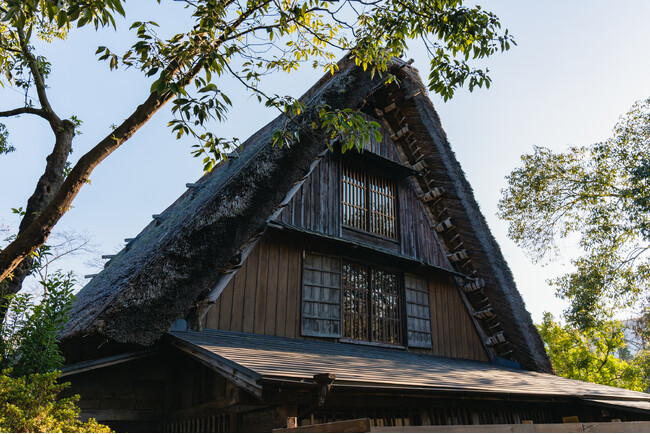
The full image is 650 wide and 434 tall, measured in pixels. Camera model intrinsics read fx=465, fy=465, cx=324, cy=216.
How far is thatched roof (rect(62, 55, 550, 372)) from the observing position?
4926 mm

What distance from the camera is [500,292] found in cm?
913

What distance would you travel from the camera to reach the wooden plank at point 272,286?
Result: 6.59 m

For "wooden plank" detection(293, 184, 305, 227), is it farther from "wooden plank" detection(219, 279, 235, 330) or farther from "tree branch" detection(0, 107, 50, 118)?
"tree branch" detection(0, 107, 50, 118)

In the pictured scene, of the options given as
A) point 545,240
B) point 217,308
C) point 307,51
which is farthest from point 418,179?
point 545,240

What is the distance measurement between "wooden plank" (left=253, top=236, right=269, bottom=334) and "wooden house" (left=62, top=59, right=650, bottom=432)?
22 millimetres

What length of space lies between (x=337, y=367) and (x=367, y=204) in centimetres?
431

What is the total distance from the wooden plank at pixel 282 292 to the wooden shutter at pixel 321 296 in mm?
314

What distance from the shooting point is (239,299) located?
6391mm

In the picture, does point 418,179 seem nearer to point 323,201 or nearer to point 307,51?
point 323,201

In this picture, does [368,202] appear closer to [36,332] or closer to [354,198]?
[354,198]

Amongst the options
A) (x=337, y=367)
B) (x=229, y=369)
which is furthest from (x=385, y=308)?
(x=229, y=369)

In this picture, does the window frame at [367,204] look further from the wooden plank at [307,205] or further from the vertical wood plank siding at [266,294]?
the vertical wood plank siding at [266,294]

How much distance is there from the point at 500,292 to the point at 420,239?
6.07 ft

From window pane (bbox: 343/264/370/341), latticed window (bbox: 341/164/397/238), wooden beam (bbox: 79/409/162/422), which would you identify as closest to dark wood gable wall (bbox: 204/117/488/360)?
latticed window (bbox: 341/164/397/238)
